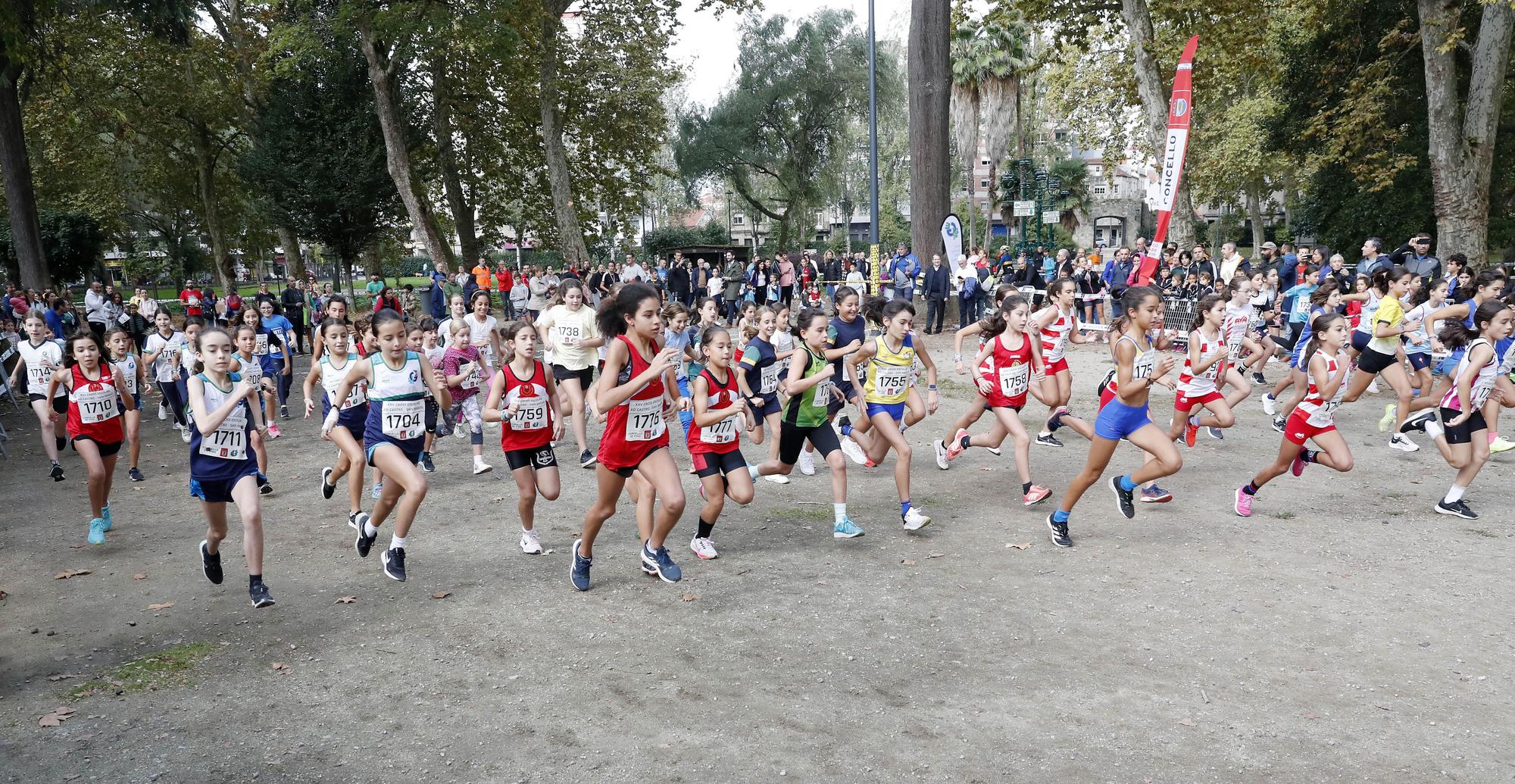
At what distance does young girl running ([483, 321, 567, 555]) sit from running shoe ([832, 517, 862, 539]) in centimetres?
205

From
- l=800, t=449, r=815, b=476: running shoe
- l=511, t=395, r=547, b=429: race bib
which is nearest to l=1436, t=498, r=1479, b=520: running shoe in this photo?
l=800, t=449, r=815, b=476: running shoe

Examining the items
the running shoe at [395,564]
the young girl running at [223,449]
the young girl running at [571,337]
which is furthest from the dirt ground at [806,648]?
the young girl running at [571,337]

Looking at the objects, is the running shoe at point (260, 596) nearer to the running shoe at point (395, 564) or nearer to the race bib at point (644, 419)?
the running shoe at point (395, 564)

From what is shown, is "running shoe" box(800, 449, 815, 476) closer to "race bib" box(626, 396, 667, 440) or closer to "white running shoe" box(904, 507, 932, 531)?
"white running shoe" box(904, 507, 932, 531)

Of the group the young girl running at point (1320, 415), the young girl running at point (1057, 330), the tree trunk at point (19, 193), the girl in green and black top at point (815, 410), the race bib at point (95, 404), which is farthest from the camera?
the tree trunk at point (19, 193)

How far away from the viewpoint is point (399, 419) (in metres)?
6.68

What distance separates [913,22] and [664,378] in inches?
638

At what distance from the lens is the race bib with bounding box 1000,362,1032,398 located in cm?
830

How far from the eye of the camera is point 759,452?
36.4 feet

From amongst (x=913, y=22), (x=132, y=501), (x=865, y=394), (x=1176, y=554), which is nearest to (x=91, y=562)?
(x=132, y=501)

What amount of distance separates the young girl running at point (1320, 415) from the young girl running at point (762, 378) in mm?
3749

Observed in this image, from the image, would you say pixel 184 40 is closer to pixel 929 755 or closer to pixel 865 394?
pixel 865 394

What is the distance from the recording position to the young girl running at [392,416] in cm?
661

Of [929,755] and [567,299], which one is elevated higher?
[567,299]
